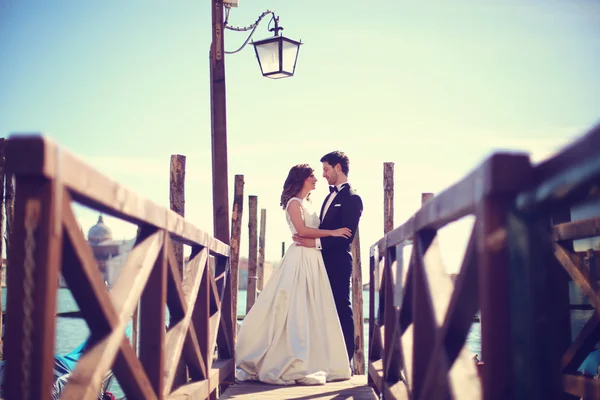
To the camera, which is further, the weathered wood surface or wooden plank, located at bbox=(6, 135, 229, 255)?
the weathered wood surface

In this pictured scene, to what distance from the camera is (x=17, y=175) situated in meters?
1.44

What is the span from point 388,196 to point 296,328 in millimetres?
4199

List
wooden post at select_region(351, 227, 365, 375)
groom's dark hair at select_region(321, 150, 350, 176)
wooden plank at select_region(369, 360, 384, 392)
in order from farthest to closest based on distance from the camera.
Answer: wooden post at select_region(351, 227, 365, 375) → groom's dark hair at select_region(321, 150, 350, 176) → wooden plank at select_region(369, 360, 384, 392)

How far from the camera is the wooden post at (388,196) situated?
8898 millimetres

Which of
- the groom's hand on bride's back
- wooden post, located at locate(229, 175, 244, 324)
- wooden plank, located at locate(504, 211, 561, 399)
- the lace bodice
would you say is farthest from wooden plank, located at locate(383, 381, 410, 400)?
wooden post, located at locate(229, 175, 244, 324)

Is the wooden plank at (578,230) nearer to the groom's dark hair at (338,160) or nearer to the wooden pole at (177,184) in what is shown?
the groom's dark hair at (338,160)

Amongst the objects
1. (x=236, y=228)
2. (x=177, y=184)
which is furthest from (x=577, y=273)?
(x=236, y=228)

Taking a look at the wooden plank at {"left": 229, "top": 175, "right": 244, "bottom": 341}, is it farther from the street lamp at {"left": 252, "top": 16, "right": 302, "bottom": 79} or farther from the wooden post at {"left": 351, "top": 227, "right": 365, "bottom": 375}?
the street lamp at {"left": 252, "top": 16, "right": 302, "bottom": 79}

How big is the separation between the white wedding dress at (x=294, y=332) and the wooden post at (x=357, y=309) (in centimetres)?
380

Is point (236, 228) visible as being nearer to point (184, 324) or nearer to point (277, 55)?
point (277, 55)

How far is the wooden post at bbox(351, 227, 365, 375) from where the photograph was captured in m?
9.01

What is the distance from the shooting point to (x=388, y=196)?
8.95 metres

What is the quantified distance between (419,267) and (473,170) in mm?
777

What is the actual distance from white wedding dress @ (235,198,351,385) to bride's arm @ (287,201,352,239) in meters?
0.16
